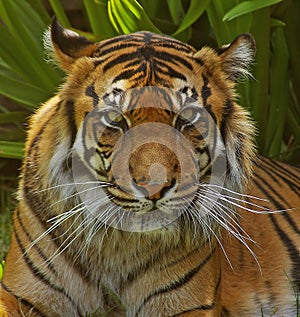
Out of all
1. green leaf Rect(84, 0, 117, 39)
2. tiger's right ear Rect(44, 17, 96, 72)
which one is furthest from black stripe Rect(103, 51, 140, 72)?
green leaf Rect(84, 0, 117, 39)

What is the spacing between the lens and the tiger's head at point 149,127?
2.56 meters

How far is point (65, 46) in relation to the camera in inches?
111

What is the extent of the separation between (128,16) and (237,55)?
92 cm

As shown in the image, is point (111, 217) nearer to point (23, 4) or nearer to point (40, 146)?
point (40, 146)

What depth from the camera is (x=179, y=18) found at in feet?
13.8

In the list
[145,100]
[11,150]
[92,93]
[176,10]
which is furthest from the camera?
[176,10]

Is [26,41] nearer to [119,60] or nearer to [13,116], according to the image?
[13,116]

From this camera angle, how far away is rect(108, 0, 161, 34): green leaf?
11.9ft

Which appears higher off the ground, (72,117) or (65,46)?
(65,46)

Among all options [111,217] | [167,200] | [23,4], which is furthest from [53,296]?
[23,4]

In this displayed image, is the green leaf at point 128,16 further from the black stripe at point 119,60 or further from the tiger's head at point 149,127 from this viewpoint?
the black stripe at point 119,60

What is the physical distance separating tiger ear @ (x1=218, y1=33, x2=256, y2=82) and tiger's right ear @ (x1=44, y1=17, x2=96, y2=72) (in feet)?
1.38

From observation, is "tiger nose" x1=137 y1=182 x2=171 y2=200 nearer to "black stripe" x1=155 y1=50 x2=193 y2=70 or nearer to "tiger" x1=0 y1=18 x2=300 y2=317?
"tiger" x1=0 y1=18 x2=300 y2=317

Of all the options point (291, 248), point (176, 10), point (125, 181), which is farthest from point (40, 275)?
point (176, 10)
